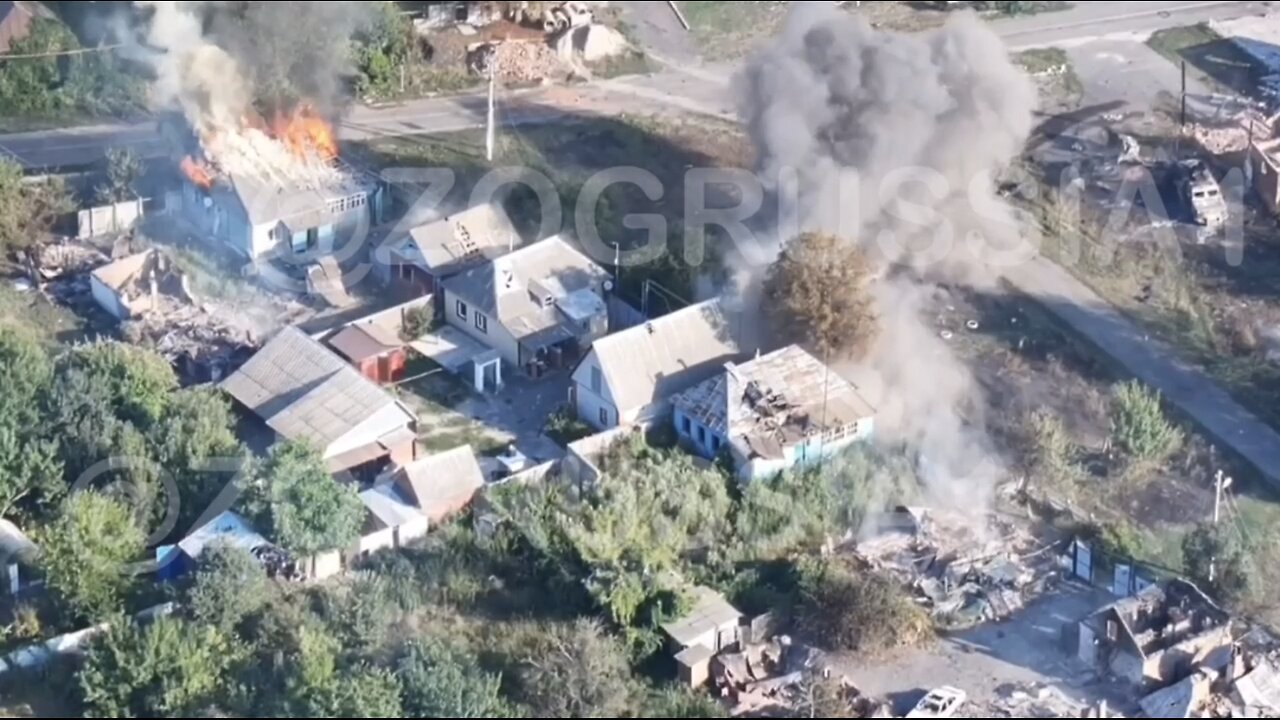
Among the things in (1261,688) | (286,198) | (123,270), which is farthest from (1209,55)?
(123,270)

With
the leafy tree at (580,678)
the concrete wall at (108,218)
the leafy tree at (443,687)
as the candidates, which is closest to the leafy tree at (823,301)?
the leafy tree at (580,678)

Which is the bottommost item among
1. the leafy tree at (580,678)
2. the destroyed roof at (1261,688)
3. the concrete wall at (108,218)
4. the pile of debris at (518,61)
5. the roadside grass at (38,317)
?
the destroyed roof at (1261,688)

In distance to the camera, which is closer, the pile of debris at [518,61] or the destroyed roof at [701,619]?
the destroyed roof at [701,619]

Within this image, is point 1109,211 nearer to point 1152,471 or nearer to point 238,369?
point 1152,471

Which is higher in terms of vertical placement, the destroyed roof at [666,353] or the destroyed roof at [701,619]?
the destroyed roof at [666,353]

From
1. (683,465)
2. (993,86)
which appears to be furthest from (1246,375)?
(683,465)

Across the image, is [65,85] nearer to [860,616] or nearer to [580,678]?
[580,678]

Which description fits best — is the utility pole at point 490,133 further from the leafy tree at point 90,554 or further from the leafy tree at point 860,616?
the leafy tree at point 860,616
